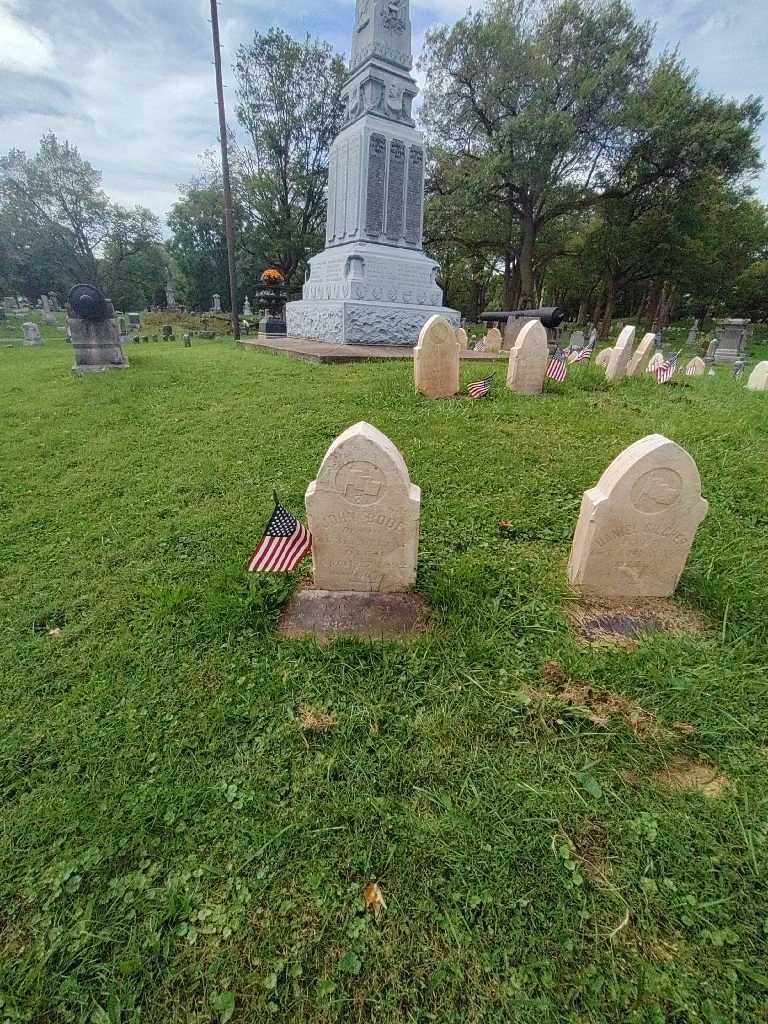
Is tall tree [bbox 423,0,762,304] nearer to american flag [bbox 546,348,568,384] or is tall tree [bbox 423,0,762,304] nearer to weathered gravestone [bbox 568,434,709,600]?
american flag [bbox 546,348,568,384]

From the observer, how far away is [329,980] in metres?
1.21

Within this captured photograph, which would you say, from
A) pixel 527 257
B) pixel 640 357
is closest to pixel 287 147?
pixel 527 257

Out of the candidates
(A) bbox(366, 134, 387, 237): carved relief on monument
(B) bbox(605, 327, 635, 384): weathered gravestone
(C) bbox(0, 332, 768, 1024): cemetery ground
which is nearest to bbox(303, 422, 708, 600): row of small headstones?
(C) bbox(0, 332, 768, 1024): cemetery ground

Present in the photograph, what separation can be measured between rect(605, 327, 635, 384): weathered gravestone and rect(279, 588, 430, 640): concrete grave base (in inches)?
256

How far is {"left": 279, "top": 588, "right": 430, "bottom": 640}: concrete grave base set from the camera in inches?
92.8

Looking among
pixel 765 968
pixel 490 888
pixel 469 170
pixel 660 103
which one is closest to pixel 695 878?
pixel 765 968

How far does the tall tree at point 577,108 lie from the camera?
17.2m

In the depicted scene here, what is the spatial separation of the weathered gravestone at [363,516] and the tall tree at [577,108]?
21.0m

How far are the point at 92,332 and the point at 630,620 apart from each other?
11172mm

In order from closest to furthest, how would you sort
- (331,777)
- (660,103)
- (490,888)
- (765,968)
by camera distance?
(765,968)
(490,888)
(331,777)
(660,103)

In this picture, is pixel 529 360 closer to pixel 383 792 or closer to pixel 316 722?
pixel 316 722

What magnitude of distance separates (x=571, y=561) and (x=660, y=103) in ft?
76.3

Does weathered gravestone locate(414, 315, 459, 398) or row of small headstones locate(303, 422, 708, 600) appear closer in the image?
row of small headstones locate(303, 422, 708, 600)

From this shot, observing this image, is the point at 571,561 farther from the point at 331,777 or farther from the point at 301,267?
the point at 301,267
